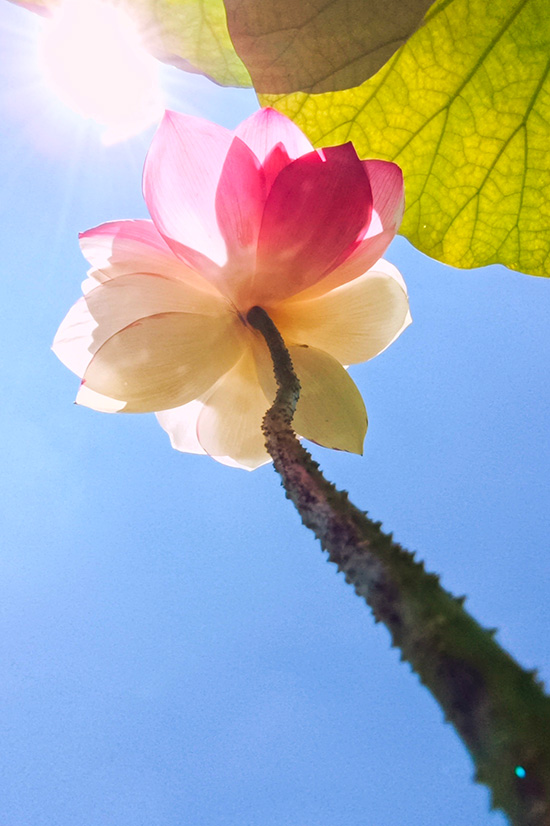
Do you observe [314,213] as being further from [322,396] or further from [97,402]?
[97,402]

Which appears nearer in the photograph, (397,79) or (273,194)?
(273,194)

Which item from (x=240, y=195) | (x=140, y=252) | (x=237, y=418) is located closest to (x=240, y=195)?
(x=240, y=195)

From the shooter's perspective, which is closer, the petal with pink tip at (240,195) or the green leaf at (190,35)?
the petal with pink tip at (240,195)

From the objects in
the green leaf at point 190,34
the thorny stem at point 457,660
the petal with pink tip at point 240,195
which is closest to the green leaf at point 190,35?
the green leaf at point 190,34

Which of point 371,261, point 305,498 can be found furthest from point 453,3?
point 305,498

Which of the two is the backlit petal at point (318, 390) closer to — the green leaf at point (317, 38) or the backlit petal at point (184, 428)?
the backlit petal at point (184, 428)

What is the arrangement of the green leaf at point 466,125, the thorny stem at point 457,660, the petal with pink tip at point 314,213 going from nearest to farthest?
the thorny stem at point 457,660 < the petal with pink tip at point 314,213 < the green leaf at point 466,125

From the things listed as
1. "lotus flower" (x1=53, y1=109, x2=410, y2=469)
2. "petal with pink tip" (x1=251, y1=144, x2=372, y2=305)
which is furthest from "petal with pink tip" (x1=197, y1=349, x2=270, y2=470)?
"petal with pink tip" (x1=251, y1=144, x2=372, y2=305)

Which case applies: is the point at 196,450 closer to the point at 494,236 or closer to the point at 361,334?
the point at 361,334
